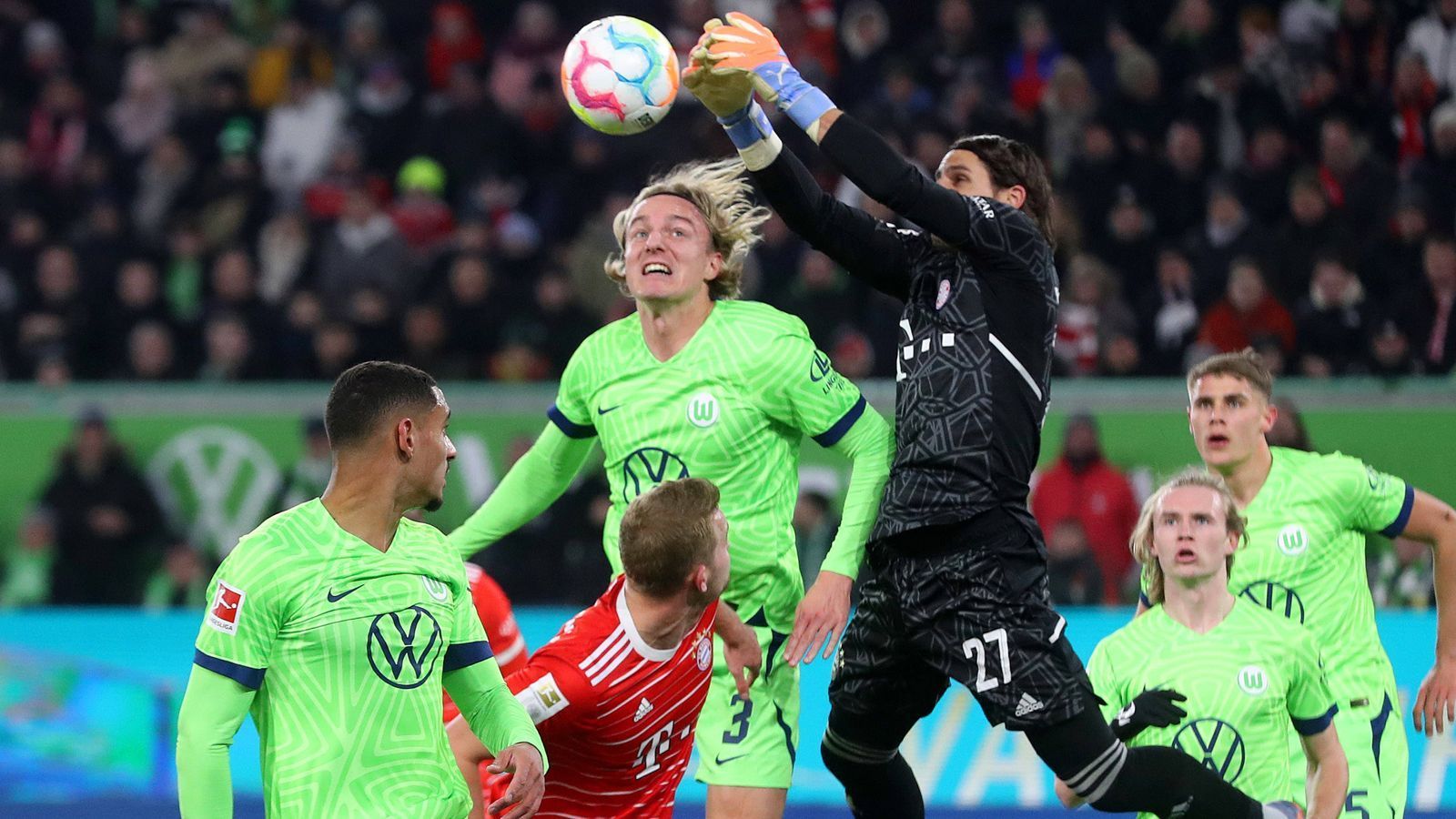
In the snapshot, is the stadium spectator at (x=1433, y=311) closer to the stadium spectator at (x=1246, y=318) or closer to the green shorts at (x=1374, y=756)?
the stadium spectator at (x=1246, y=318)

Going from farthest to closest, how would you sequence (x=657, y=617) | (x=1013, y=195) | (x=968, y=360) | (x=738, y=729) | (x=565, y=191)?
(x=565, y=191) < (x=738, y=729) < (x=1013, y=195) < (x=968, y=360) < (x=657, y=617)

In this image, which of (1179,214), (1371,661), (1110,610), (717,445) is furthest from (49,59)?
(1371,661)

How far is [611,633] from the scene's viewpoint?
439 cm

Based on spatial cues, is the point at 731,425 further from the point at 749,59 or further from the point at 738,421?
the point at 749,59

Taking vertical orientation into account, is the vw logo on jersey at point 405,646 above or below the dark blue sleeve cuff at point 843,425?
below

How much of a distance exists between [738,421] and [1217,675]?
5.05 ft

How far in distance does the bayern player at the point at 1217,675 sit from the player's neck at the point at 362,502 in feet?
7.63

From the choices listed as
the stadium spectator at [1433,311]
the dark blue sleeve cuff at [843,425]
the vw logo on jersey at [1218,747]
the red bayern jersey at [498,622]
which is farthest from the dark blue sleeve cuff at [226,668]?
the stadium spectator at [1433,311]

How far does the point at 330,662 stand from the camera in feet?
11.9

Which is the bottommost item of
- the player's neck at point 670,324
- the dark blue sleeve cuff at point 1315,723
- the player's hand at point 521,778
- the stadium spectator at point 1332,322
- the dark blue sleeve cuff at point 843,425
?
the player's hand at point 521,778

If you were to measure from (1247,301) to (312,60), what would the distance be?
704 centimetres

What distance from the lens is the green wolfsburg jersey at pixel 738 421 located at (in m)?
5.12

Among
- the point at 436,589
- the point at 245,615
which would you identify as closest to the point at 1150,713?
the point at 436,589

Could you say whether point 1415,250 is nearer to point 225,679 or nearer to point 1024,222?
point 1024,222
